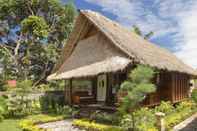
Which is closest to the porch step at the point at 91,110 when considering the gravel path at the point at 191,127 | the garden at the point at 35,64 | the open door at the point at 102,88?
the garden at the point at 35,64

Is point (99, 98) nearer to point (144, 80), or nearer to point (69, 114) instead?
point (69, 114)

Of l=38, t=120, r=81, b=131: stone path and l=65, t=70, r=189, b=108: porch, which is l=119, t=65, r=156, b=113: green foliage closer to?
l=38, t=120, r=81, b=131: stone path

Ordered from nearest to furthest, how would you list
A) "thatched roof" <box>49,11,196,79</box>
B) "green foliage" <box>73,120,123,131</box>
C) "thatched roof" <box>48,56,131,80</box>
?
"green foliage" <box>73,120,123,131</box> → "thatched roof" <box>48,56,131,80</box> → "thatched roof" <box>49,11,196,79</box>

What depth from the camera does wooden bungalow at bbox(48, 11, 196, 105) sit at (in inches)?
561

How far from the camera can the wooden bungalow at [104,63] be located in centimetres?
1424

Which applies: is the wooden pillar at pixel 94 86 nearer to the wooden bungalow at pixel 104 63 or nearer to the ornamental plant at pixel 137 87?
the wooden bungalow at pixel 104 63

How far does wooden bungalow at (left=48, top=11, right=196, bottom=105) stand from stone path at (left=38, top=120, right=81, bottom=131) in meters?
2.69

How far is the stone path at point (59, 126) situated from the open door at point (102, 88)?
13.1ft

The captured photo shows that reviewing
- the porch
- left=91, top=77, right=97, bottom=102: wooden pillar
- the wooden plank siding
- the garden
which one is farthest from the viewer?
left=91, top=77, right=97, bottom=102: wooden pillar

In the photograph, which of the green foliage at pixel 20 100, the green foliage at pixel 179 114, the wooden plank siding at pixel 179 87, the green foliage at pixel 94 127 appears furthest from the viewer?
the wooden plank siding at pixel 179 87

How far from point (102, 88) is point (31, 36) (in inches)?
746

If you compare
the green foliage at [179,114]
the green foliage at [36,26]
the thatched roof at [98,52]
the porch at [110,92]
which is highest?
the green foliage at [36,26]

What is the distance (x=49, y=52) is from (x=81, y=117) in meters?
20.9

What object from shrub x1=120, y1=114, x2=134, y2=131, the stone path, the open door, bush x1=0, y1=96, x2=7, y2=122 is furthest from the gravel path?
bush x1=0, y1=96, x2=7, y2=122
